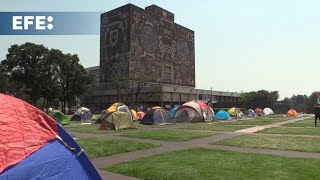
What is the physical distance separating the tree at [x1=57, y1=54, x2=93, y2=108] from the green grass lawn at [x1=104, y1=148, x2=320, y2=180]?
67.4 m

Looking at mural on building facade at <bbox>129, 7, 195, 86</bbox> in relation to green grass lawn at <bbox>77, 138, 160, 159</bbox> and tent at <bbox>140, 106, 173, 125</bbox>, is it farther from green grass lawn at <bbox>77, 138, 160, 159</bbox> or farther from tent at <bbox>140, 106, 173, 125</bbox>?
green grass lawn at <bbox>77, 138, 160, 159</bbox>

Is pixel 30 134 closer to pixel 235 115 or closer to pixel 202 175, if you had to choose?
pixel 202 175

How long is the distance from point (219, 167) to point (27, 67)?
61959 mm

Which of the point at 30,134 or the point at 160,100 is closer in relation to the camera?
the point at 30,134

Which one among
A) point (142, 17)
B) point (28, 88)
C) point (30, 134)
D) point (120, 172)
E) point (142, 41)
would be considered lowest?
point (120, 172)

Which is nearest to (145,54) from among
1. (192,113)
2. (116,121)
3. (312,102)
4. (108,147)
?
(312,102)

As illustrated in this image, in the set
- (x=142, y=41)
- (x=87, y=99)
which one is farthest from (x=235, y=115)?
(x=87, y=99)

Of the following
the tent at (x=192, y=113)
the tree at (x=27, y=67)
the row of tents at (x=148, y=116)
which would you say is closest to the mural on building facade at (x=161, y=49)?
the tree at (x=27, y=67)

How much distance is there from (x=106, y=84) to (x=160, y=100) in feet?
73.5

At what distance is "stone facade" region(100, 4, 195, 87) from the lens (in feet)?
325

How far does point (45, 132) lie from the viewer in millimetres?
7051

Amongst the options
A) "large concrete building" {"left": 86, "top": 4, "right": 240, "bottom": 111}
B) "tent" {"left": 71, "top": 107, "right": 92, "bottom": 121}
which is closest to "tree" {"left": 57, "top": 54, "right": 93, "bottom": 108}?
"large concrete building" {"left": 86, "top": 4, "right": 240, "bottom": 111}

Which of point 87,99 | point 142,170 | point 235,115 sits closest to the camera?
point 142,170

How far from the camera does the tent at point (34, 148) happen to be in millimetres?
6340
